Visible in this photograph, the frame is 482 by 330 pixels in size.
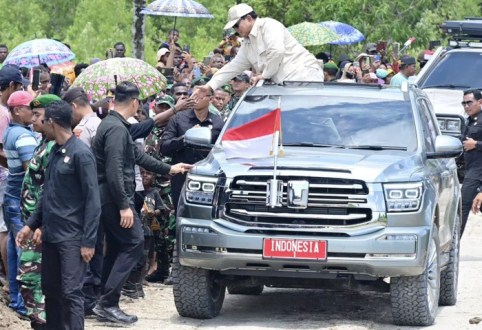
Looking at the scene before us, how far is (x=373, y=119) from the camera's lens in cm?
1193

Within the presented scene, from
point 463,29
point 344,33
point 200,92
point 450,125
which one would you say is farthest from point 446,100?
point 344,33

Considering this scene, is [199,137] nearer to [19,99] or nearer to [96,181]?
[19,99]

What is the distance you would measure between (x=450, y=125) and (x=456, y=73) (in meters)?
1.79

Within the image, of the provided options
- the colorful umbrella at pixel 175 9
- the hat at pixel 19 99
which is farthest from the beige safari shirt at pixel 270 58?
the colorful umbrella at pixel 175 9

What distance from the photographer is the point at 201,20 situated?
43.7m

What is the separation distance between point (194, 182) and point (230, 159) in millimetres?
372

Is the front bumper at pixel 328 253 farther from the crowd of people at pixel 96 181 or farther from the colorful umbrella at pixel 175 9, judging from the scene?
the colorful umbrella at pixel 175 9

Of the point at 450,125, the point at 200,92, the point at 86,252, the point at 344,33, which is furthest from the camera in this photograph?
the point at 344,33

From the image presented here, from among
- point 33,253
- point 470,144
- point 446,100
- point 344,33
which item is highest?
point 33,253

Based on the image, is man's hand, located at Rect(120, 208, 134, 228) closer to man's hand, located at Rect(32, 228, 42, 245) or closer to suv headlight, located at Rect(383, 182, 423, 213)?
man's hand, located at Rect(32, 228, 42, 245)

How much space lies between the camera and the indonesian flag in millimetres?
11148

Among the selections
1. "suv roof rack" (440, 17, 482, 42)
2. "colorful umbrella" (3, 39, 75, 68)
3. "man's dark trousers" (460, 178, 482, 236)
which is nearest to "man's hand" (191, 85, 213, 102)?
"colorful umbrella" (3, 39, 75, 68)

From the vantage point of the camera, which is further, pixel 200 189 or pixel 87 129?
pixel 87 129

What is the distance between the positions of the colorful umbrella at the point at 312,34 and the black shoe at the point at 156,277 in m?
10.6
